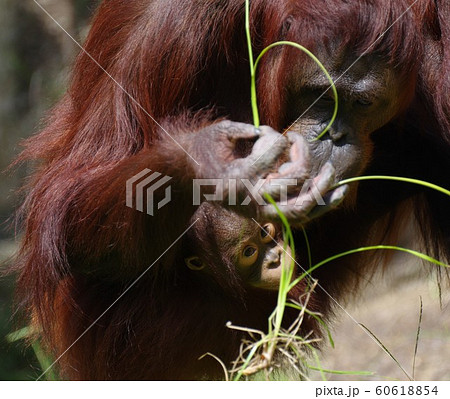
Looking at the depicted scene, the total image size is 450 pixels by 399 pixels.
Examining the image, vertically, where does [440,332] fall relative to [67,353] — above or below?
below

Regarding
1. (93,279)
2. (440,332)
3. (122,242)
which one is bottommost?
(440,332)

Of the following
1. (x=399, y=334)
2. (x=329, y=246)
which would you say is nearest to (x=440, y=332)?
(x=399, y=334)

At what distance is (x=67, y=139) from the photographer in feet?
8.15

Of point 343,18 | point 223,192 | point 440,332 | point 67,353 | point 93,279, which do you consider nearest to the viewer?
point 223,192

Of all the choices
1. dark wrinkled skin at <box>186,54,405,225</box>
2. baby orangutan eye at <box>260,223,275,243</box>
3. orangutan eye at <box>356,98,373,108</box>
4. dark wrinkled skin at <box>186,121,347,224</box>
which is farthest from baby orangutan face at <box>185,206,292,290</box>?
orangutan eye at <box>356,98,373,108</box>

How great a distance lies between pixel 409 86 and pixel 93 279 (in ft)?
3.83

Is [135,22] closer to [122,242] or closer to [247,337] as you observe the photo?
[122,242]

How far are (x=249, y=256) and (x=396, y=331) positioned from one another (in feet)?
8.82

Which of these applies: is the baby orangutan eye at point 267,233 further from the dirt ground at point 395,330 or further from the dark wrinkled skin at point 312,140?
the dirt ground at point 395,330

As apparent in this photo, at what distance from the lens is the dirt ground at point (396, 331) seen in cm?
409

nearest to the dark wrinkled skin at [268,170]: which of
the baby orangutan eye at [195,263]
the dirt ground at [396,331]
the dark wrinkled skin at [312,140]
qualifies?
the dark wrinkled skin at [312,140]

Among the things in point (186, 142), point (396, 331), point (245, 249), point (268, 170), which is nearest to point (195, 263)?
point (245, 249)

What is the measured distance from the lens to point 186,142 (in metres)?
2.11

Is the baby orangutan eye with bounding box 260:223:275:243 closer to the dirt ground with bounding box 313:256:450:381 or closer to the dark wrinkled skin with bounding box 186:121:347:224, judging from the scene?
the dark wrinkled skin with bounding box 186:121:347:224
